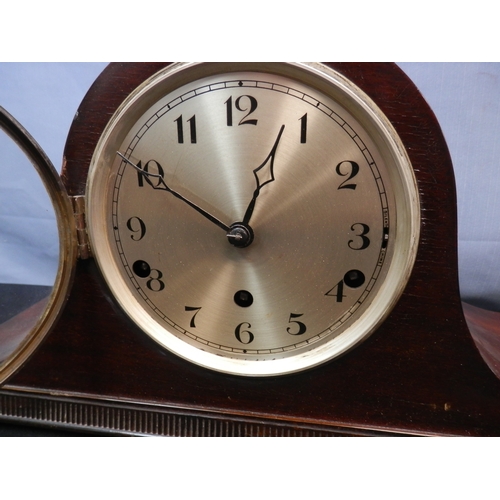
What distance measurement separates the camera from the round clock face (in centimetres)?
113

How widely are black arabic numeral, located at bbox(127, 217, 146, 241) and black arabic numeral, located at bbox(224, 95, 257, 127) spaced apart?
0.88ft

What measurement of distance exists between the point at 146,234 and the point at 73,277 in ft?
0.56

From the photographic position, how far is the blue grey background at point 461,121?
166 cm

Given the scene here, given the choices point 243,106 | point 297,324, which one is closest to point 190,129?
point 243,106

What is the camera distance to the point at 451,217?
1.11 m

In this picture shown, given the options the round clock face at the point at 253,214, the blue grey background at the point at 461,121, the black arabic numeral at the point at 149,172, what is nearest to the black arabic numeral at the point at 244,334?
the round clock face at the point at 253,214

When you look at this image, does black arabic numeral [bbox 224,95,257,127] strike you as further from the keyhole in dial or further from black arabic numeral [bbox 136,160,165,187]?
the keyhole in dial

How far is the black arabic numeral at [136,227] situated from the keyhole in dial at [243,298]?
22cm

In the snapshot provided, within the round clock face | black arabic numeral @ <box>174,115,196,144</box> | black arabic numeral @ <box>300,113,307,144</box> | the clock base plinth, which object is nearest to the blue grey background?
the clock base plinth

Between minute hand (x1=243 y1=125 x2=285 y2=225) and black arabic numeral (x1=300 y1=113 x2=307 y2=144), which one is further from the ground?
black arabic numeral (x1=300 y1=113 x2=307 y2=144)

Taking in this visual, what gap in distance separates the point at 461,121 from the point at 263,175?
2.60 ft

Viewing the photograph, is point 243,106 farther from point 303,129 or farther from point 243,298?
point 243,298

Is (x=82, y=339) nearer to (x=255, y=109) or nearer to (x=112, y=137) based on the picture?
(x=112, y=137)

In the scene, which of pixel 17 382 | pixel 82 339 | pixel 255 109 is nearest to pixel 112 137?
pixel 255 109
